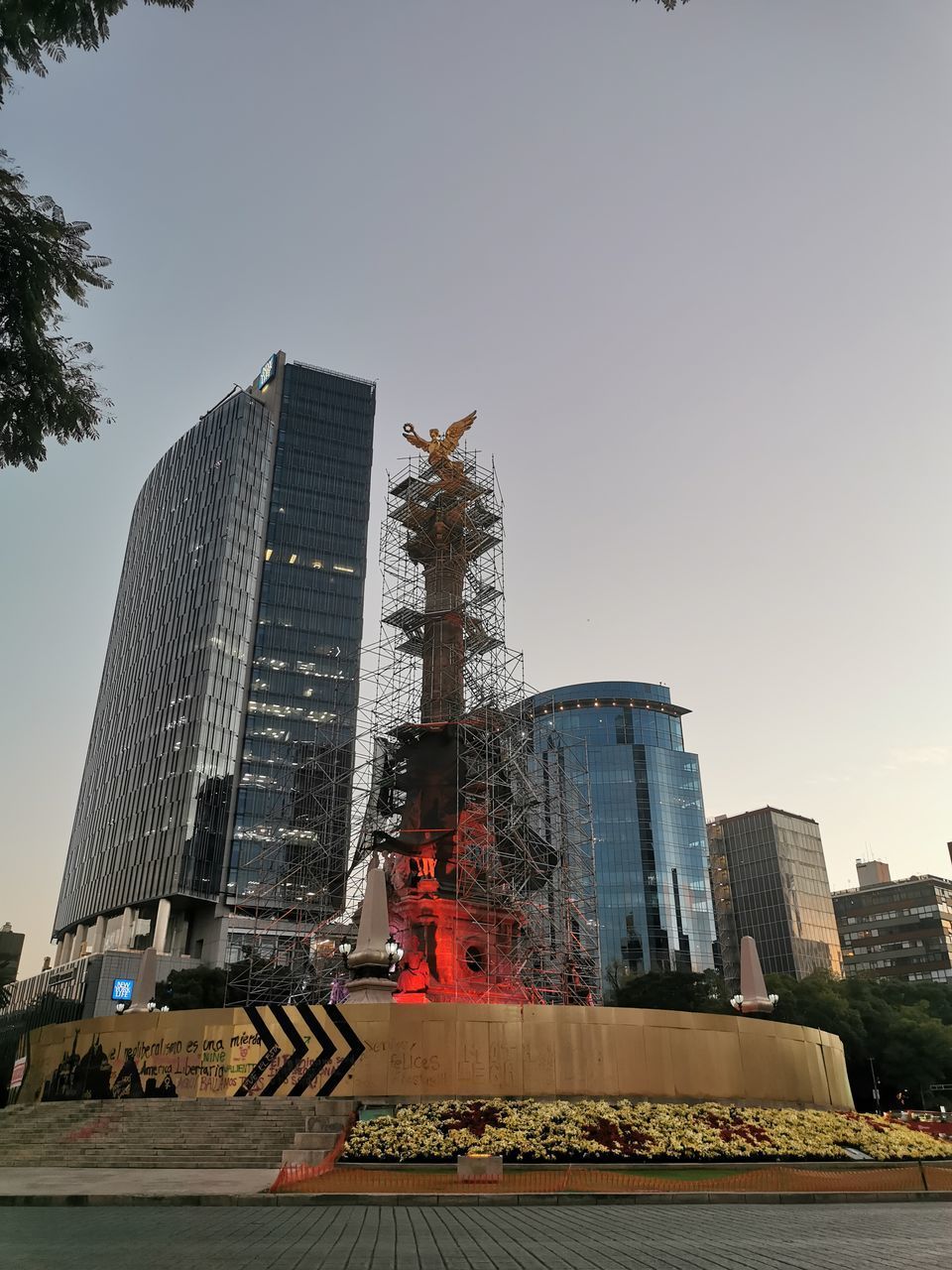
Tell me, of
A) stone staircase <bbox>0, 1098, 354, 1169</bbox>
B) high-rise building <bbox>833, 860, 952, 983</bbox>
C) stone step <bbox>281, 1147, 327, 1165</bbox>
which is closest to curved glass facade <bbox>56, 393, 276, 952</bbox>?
stone staircase <bbox>0, 1098, 354, 1169</bbox>

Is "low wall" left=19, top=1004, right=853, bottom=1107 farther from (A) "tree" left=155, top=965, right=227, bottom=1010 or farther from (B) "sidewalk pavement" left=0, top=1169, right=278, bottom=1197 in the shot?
(A) "tree" left=155, top=965, right=227, bottom=1010

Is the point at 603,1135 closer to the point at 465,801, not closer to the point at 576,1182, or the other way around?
the point at 576,1182

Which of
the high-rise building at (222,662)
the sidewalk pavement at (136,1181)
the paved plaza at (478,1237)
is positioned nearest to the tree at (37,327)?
the paved plaza at (478,1237)

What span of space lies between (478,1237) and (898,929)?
148550mm

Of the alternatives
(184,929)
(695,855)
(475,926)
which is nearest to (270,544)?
(184,929)

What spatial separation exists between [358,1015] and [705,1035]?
1013 centimetres

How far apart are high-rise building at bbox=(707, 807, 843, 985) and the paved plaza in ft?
381

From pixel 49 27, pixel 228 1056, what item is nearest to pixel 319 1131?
pixel 228 1056

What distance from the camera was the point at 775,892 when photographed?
128500 mm

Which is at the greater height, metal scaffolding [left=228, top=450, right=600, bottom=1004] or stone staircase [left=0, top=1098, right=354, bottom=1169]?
metal scaffolding [left=228, top=450, right=600, bottom=1004]

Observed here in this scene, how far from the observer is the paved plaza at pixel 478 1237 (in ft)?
30.1

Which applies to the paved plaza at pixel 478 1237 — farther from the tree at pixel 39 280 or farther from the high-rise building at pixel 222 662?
the high-rise building at pixel 222 662

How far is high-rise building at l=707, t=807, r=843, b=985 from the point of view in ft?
410

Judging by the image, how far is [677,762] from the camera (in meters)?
118
